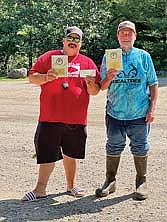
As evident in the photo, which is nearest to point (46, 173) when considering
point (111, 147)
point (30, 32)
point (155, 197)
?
point (111, 147)

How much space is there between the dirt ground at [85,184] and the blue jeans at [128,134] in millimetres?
488

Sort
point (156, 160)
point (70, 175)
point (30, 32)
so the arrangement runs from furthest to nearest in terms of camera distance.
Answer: point (30, 32)
point (156, 160)
point (70, 175)

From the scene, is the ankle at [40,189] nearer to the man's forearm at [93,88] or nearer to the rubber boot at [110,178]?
the rubber boot at [110,178]

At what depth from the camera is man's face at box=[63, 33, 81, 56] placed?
5.06m

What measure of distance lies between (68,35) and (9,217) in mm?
1761

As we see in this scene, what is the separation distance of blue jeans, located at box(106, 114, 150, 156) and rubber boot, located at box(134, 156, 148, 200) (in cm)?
7

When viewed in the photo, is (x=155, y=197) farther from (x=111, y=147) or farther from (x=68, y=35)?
(x=68, y=35)

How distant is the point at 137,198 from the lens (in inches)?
207

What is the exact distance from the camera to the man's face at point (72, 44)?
5062mm

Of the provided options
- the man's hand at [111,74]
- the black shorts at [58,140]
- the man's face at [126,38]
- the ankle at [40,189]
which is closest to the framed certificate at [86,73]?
the man's hand at [111,74]

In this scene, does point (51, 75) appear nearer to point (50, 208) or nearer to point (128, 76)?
point (128, 76)

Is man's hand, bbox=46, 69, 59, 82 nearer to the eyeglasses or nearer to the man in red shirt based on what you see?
the man in red shirt

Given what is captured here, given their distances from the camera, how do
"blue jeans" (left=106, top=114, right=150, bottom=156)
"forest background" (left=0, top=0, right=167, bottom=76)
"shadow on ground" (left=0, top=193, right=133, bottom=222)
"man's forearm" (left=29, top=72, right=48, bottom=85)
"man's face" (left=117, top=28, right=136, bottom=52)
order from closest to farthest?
"shadow on ground" (left=0, top=193, right=133, bottom=222)
"man's forearm" (left=29, top=72, right=48, bottom=85)
"man's face" (left=117, top=28, right=136, bottom=52)
"blue jeans" (left=106, top=114, right=150, bottom=156)
"forest background" (left=0, top=0, right=167, bottom=76)

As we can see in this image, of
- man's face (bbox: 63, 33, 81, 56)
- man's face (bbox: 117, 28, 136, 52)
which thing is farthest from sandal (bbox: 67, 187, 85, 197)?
man's face (bbox: 117, 28, 136, 52)
